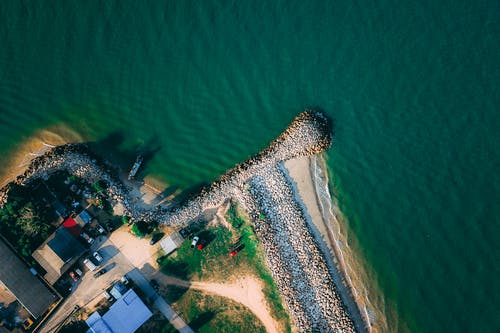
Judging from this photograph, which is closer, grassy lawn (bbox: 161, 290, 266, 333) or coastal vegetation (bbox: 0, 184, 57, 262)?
coastal vegetation (bbox: 0, 184, 57, 262)

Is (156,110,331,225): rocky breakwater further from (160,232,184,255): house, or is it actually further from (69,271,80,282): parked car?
(69,271,80,282): parked car

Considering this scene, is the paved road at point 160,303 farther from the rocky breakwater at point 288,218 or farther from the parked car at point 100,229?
the rocky breakwater at point 288,218

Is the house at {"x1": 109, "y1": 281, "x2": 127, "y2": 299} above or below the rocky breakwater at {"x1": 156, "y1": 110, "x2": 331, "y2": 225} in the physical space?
below

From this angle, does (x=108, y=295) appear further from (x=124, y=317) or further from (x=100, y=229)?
(x=100, y=229)

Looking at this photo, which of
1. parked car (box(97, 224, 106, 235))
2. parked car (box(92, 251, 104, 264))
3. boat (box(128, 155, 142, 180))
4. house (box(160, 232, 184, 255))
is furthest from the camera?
boat (box(128, 155, 142, 180))

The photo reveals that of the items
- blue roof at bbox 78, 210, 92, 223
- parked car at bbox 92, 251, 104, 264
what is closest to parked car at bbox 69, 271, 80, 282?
parked car at bbox 92, 251, 104, 264

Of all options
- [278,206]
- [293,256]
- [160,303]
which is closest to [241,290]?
[293,256]

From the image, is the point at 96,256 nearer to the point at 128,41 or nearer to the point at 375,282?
the point at 128,41
